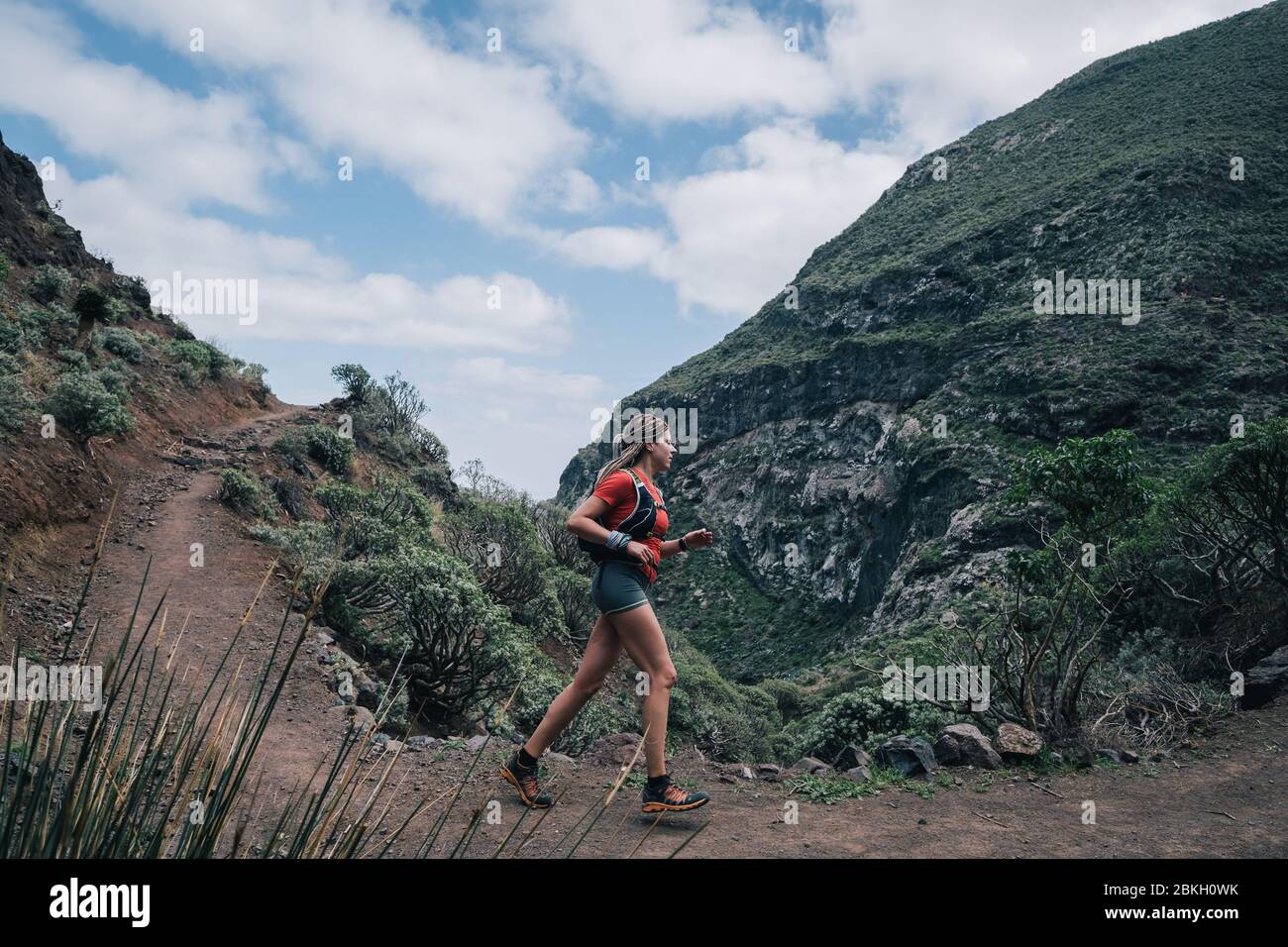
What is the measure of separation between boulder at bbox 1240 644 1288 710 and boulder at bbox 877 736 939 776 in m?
3.03

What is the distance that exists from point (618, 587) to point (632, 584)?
61 mm

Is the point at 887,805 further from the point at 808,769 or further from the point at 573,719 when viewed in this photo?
the point at 573,719

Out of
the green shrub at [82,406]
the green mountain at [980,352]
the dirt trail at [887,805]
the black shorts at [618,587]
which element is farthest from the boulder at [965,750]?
the green mountain at [980,352]

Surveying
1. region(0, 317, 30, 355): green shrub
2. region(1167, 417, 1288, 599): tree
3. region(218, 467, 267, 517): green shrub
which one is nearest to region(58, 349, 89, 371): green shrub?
region(0, 317, 30, 355): green shrub

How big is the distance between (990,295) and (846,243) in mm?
21116

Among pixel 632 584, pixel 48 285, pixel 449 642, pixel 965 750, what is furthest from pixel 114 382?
pixel 965 750

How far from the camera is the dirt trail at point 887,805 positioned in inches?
126

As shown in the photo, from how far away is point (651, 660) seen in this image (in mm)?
3113

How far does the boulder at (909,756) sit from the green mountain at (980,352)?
18728 mm

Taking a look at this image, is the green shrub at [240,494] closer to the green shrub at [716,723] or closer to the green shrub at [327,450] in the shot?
the green shrub at [327,450]

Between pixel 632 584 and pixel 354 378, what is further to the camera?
pixel 354 378

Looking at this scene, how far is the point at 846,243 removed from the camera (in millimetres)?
60562

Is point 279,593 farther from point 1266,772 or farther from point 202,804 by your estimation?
point 1266,772

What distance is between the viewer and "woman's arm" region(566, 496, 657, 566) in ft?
9.76
